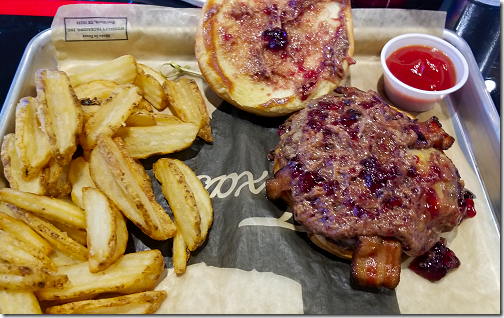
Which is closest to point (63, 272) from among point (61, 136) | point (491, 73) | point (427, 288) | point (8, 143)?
point (61, 136)

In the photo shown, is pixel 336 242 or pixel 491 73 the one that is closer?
pixel 336 242

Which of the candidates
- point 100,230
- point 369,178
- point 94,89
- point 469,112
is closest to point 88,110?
point 94,89

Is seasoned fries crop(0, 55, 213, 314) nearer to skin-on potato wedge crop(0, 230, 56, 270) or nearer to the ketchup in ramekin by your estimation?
skin-on potato wedge crop(0, 230, 56, 270)

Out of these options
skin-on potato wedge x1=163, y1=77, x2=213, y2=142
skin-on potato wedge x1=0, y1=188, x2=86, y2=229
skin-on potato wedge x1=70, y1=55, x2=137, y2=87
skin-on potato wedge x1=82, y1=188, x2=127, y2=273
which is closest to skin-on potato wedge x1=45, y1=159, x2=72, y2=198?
skin-on potato wedge x1=0, y1=188, x2=86, y2=229

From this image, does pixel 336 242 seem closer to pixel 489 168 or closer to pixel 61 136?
pixel 489 168

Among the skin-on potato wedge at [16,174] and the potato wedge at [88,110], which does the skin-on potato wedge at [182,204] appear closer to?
the potato wedge at [88,110]

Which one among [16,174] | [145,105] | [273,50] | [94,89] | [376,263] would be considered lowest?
[376,263]

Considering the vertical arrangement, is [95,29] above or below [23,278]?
above

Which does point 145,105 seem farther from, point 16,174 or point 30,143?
point 16,174
